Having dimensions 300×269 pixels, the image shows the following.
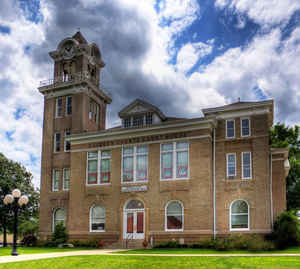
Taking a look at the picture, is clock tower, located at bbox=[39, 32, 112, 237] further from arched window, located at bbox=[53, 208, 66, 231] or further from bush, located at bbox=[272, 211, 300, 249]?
bush, located at bbox=[272, 211, 300, 249]

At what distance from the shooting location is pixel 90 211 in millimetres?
35250

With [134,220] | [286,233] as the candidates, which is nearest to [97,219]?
[134,220]

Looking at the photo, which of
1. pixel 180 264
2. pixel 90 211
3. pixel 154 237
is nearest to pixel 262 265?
pixel 180 264

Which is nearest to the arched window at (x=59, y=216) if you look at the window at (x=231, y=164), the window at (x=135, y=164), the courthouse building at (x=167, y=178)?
the courthouse building at (x=167, y=178)

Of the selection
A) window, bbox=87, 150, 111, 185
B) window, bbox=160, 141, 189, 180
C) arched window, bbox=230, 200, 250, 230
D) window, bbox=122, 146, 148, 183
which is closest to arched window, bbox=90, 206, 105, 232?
window, bbox=87, 150, 111, 185

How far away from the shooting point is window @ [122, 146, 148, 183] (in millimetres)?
33781

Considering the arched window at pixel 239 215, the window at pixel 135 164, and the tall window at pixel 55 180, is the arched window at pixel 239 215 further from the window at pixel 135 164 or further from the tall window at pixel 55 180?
the tall window at pixel 55 180

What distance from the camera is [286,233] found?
27.3 meters

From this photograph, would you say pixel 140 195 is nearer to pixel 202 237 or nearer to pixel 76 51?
pixel 202 237

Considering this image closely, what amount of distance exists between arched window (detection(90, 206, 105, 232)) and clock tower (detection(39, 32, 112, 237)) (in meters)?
3.64

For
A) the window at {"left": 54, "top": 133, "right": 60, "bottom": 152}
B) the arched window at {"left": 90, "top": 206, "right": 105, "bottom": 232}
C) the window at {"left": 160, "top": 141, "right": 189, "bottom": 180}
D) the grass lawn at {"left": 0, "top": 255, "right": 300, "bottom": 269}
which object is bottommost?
the grass lawn at {"left": 0, "top": 255, "right": 300, "bottom": 269}

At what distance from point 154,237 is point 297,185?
2216 cm

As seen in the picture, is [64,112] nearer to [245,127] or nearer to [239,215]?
[245,127]

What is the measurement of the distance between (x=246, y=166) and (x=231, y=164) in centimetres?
118
